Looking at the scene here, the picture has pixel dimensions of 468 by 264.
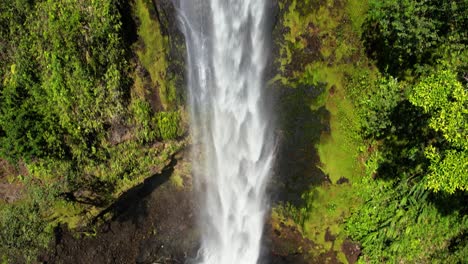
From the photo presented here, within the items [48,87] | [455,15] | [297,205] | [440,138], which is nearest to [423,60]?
[455,15]

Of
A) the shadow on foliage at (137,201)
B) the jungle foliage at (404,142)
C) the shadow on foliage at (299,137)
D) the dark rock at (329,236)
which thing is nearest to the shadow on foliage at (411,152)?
the jungle foliage at (404,142)

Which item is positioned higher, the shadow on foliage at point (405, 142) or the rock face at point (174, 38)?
the rock face at point (174, 38)

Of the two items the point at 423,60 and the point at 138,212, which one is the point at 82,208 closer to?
the point at 138,212

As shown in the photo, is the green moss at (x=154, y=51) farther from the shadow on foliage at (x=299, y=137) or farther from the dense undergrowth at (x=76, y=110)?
the shadow on foliage at (x=299, y=137)

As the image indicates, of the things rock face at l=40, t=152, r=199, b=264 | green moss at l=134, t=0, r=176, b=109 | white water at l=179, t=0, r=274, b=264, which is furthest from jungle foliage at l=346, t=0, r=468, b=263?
green moss at l=134, t=0, r=176, b=109

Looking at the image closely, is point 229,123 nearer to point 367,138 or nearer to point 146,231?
point 367,138

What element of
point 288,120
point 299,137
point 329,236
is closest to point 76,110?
point 288,120

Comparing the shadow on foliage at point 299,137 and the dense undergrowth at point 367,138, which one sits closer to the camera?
the dense undergrowth at point 367,138
